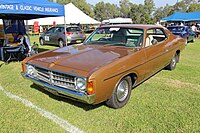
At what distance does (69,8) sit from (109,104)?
19.9 m

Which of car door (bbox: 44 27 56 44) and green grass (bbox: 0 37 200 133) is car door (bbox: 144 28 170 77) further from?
car door (bbox: 44 27 56 44)

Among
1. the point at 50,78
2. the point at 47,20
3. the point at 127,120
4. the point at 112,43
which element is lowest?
the point at 127,120

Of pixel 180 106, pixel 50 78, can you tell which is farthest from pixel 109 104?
pixel 180 106

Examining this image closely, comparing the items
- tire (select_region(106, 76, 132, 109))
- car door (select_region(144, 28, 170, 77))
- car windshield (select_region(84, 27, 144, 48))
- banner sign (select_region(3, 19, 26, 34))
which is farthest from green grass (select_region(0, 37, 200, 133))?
banner sign (select_region(3, 19, 26, 34))

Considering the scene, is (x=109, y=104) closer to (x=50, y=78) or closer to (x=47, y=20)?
(x=50, y=78)

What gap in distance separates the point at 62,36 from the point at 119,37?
844cm

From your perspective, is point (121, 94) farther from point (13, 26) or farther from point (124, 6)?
point (124, 6)

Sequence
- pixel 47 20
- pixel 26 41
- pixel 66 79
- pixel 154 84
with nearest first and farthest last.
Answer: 1. pixel 66 79
2. pixel 154 84
3. pixel 26 41
4. pixel 47 20

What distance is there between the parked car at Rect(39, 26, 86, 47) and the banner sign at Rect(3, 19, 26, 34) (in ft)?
9.57

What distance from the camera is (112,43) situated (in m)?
4.10

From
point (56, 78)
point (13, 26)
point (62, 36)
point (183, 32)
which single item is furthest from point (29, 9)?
point (183, 32)

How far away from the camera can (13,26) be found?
9.26 meters

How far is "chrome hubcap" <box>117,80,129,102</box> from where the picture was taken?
10.6 feet

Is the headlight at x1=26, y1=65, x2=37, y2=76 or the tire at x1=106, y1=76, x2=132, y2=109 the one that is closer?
the tire at x1=106, y1=76, x2=132, y2=109
